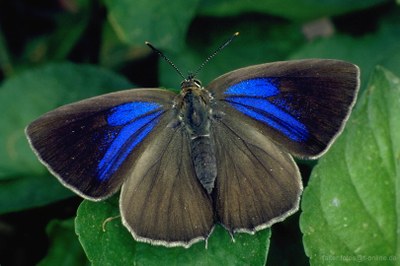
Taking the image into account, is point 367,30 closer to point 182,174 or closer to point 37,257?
point 182,174

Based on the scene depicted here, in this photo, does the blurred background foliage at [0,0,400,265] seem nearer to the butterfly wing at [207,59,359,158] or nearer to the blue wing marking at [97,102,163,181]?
the butterfly wing at [207,59,359,158]

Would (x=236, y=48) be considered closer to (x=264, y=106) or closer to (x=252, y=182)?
(x=264, y=106)

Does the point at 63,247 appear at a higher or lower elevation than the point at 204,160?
lower

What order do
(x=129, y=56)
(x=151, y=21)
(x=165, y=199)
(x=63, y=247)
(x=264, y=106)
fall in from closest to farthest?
(x=165, y=199), (x=264, y=106), (x=63, y=247), (x=151, y=21), (x=129, y=56)

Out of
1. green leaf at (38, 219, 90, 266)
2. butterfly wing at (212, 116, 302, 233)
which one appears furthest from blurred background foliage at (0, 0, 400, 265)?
butterfly wing at (212, 116, 302, 233)

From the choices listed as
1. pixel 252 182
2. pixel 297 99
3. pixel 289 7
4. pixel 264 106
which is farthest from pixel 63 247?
pixel 289 7

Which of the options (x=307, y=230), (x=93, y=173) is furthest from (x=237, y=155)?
(x=93, y=173)
